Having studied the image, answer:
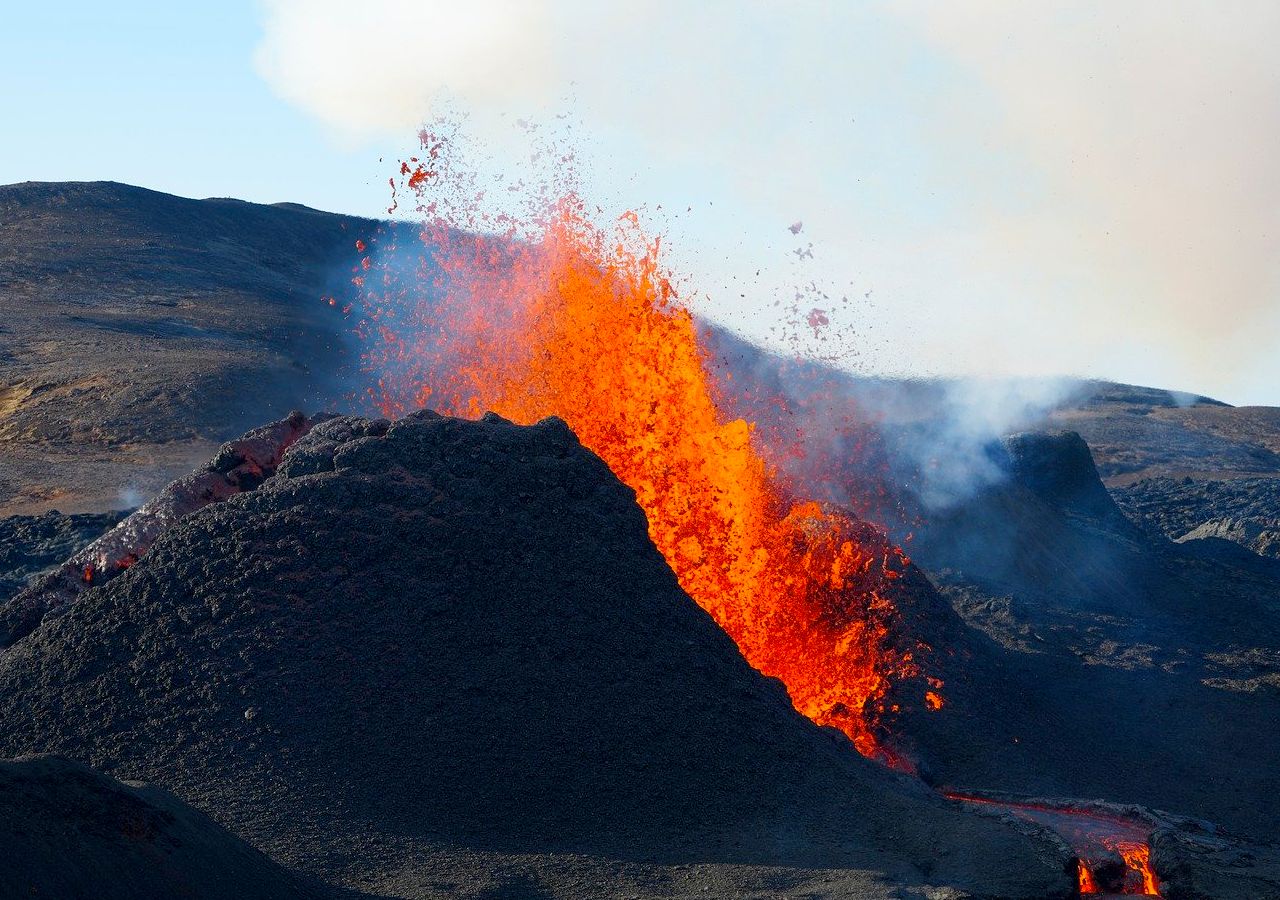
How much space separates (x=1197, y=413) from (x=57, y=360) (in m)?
58.9

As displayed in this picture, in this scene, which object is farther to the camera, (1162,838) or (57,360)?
(57,360)

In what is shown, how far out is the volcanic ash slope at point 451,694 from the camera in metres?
11.0

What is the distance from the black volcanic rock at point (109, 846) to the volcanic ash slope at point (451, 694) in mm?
1201

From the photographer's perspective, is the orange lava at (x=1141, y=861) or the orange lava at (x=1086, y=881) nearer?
the orange lava at (x=1086, y=881)

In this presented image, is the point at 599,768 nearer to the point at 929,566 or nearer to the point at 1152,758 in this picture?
the point at 1152,758

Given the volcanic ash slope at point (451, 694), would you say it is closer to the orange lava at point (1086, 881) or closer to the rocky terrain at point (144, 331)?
the orange lava at point (1086, 881)

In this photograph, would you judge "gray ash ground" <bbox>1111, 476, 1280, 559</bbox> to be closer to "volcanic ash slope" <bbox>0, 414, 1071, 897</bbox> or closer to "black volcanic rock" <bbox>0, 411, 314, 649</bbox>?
"volcanic ash slope" <bbox>0, 414, 1071, 897</bbox>

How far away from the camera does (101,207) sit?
202 feet

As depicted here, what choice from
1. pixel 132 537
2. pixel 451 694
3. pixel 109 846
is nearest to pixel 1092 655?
pixel 451 694

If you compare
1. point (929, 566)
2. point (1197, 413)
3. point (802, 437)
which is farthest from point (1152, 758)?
point (1197, 413)

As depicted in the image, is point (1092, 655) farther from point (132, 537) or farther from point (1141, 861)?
point (132, 537)

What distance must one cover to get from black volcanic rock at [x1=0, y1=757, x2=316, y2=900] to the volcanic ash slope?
120 cm

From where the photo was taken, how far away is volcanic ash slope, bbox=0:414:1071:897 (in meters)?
A: 11.0

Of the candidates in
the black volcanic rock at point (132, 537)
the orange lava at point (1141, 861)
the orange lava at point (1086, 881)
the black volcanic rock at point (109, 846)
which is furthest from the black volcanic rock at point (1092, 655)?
the black volcanic rock at point (109, 846)
